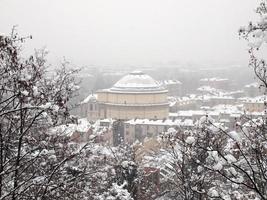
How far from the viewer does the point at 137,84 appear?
154 feet

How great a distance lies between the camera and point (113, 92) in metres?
45.9

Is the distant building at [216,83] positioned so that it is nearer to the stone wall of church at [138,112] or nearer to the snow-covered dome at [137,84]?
the snow-covered dome at [137,84]

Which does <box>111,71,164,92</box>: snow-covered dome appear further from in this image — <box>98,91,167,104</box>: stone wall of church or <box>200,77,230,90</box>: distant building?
<box>200,77,230,90</box>: distant building

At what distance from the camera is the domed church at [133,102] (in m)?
43.9

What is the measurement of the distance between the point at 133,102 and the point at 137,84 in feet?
11.5

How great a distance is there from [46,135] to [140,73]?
147 feet

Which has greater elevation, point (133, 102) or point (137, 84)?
point (137, 84)

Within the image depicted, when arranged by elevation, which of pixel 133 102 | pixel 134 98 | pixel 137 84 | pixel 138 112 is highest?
pixel 137 84

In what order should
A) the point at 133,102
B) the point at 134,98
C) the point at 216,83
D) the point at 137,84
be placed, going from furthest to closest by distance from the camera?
the point at 216,83 → the point at 137,84 → the point at 134,98 → the point at 133,102

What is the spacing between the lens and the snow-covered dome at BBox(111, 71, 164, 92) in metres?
46.0

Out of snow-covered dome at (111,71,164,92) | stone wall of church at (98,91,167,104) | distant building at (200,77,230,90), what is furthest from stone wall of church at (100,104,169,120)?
distant building at (200,77,230,90)

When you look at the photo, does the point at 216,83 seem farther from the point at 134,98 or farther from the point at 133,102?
→ the point at 133,102

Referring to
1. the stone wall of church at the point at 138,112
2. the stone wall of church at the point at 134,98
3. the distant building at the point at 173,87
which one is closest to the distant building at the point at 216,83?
the distant building at the point at 173,87

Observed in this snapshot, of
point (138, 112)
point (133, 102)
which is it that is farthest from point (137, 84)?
point (138, 112)
